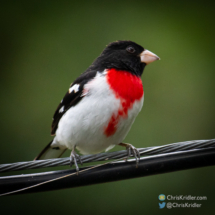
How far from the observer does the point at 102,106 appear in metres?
2.59

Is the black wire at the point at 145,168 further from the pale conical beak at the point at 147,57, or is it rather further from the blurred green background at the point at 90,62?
the blurred green background at the point at 90,62

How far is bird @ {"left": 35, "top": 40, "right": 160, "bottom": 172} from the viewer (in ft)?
8.61

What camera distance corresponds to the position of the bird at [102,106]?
8.61ft

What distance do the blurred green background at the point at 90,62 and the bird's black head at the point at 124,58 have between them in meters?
2.04

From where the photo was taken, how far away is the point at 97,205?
17.0ft

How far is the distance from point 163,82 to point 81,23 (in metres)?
2.54

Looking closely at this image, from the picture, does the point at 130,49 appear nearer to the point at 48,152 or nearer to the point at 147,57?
the point at 147,57

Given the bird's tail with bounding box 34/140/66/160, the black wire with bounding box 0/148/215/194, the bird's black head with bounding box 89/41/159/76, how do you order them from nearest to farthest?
the black wire with bounding box 0/148/215/194 → the bird's black head with bounding box 89/41/159/76 → the bird's tail with bounding box 34/140/66/160

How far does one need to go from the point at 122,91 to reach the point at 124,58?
529mm

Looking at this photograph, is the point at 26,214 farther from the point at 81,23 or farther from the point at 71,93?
the point at 81,23

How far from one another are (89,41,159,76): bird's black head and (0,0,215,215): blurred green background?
2035 mm

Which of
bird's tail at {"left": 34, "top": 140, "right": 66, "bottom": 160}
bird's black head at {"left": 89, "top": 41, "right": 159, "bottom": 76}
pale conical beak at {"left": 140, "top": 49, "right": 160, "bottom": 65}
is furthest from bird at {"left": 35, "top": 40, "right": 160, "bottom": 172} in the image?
bird's tail at {"left": 34, "top": 140, "right": 66, "bottom": 160}

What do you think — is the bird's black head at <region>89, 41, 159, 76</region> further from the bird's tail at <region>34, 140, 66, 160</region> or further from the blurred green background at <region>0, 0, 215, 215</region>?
the blurred green background at <region>0, 0, 215, 215</region>

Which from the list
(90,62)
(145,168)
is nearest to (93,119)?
(145,168)
